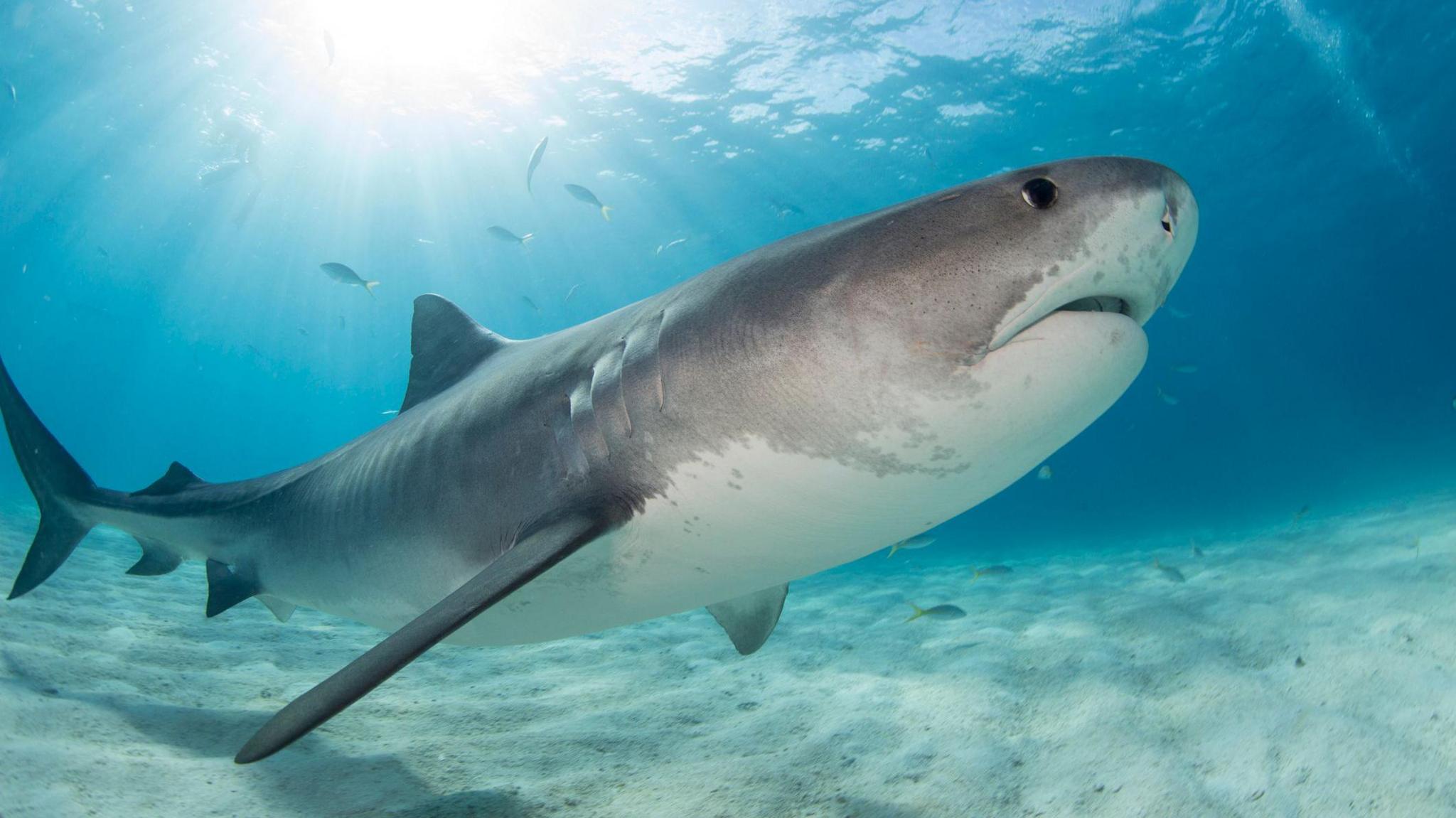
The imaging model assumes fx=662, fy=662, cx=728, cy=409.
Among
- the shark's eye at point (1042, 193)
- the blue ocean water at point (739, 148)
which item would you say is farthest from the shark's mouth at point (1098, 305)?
the blue ocean water at point (739, 148)

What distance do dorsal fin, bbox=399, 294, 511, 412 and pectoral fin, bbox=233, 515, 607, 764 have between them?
7.62 ft

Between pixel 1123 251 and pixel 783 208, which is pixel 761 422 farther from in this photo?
pixel 783 208

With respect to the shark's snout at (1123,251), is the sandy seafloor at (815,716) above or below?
below

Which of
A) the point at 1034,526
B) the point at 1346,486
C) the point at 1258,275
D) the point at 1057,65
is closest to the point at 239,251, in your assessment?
the point at 1057,65

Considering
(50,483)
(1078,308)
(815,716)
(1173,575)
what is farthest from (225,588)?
(1173,575)

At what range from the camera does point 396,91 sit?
2700 cm

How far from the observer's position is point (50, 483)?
4.32 meters

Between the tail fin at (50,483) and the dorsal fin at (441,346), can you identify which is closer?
the dorsal fin at (441,346)

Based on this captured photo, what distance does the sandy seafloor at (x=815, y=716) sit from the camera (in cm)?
233

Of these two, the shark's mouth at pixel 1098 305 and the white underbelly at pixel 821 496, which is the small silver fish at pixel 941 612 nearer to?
the white underbelly at pixel 821 496

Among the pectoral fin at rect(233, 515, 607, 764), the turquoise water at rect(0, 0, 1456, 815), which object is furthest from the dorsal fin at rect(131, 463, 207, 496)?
the pectoral fin at rect(233, 515, 607, 764)

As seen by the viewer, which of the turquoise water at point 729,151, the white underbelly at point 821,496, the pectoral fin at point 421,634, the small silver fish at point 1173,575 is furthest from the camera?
the turquoise water at point 729,151

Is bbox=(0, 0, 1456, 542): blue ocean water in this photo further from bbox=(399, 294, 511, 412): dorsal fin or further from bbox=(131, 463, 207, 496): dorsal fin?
bbox=(399, 294, 511, 412): dorsal fin

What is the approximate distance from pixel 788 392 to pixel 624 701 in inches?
114
